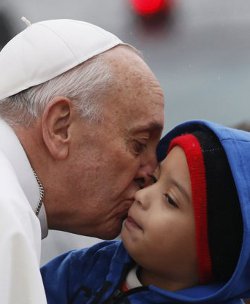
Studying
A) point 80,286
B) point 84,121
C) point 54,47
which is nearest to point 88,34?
point 54,47

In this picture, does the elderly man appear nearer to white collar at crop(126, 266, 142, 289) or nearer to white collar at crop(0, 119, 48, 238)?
white collar at crop(0, 119, 48, 238)

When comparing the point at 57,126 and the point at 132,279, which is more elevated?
the point at 57,126

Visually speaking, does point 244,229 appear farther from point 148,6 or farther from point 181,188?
point 148,6

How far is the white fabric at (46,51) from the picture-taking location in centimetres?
286

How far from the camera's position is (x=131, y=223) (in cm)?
275

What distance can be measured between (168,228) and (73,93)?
1.64 ft

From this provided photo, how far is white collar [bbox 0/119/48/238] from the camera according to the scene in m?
2.64

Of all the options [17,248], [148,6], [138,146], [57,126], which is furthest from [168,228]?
[148,6]

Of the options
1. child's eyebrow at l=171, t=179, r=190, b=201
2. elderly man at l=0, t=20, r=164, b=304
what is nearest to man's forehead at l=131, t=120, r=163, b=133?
elderly man at l=0, t=20, r=164, b=304

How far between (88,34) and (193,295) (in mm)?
902

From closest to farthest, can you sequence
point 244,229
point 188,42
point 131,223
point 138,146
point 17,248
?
point 17,248 → point 244,229 → point 131,223 → point 138,146 → point 188,42

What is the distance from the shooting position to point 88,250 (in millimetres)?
2990

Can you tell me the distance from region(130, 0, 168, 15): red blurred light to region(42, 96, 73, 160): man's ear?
5.23 feet

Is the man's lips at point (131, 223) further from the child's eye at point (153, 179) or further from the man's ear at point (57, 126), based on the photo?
the man's ear at point (57, 126)
